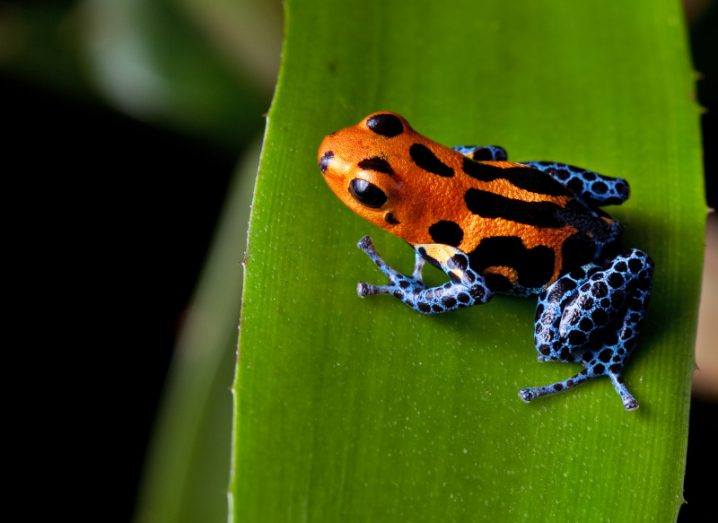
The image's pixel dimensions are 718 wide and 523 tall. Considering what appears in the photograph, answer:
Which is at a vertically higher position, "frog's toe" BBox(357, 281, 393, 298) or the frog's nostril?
the frog's nostril

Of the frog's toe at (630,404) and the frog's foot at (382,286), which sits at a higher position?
the frog's foot at (382,286)

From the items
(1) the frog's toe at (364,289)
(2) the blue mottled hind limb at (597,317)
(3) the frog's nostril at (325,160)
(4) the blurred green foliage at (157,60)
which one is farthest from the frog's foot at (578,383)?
(4) the blurred green foliage at (157,60)

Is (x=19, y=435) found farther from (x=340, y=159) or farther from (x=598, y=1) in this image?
(x=598, y=1)

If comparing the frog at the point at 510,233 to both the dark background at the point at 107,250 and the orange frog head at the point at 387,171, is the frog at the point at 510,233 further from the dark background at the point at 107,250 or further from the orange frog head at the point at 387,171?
the dark background at the point at 107,250

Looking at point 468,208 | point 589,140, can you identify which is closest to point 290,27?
point 468,208

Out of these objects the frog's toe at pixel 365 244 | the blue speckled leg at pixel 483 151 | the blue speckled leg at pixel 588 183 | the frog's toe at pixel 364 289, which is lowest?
the frog's toe at pixel 364 289

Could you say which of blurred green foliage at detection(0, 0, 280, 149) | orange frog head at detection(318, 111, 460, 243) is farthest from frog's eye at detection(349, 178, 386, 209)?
Result: blurred green foliage at detection(0, 0, 280, 149)

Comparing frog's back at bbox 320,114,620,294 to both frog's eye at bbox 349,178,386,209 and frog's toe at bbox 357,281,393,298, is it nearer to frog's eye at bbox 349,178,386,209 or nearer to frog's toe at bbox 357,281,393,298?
frog's eye at bbox 349,178,386,209
